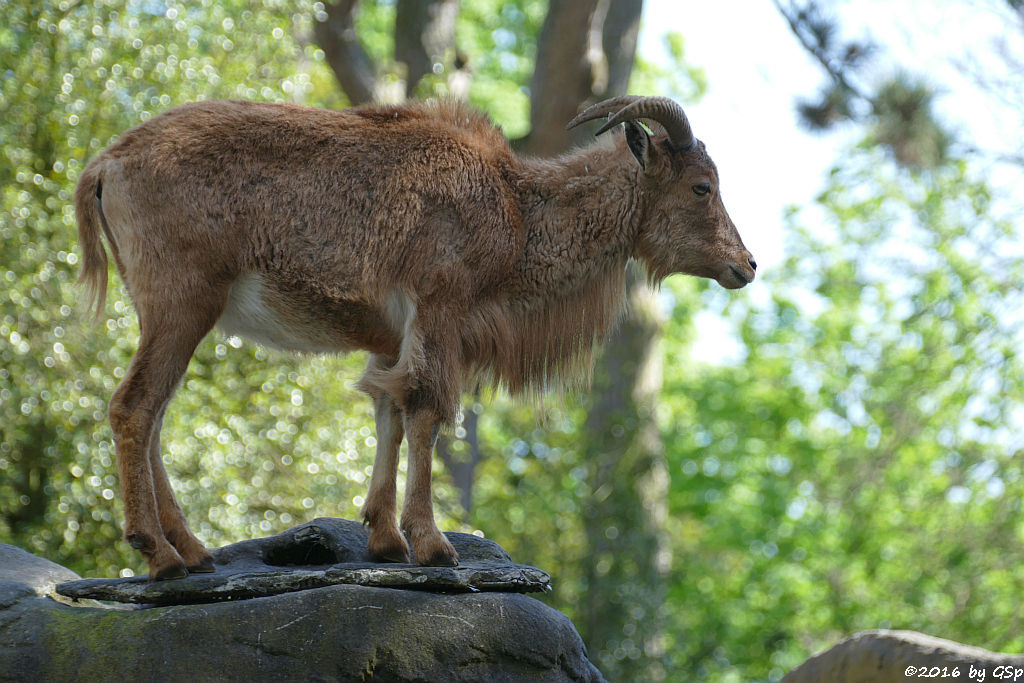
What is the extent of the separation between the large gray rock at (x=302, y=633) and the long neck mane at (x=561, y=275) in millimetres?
1276

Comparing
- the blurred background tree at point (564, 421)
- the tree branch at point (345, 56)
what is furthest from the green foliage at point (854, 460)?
the tree branch at point (345, 56)

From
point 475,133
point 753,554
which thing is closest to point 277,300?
point 475,133

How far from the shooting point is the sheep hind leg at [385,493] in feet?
19.1

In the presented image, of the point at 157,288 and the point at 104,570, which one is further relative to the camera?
the point at 104,570

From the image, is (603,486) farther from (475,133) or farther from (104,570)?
(475,133)

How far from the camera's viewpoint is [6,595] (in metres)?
5.35

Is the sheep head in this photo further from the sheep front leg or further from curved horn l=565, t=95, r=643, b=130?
the sheep front leg

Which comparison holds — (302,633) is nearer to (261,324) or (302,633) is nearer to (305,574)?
(305,574)

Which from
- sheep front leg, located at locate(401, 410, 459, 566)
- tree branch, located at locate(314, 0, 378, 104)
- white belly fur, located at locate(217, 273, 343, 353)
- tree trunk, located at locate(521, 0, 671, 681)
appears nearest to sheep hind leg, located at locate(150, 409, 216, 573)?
white belly fur, located at locate(217, 273, 343, 353)

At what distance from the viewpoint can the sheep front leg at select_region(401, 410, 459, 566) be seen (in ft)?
18.1

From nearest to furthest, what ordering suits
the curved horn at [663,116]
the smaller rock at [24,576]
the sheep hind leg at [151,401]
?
the sheep hind leg at [151,401], the smaller rock at [24,576], the curved horn at [663,116]

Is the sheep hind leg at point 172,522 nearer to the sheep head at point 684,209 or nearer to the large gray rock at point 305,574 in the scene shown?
the large gray rock at point 305,574

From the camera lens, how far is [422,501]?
555 cm

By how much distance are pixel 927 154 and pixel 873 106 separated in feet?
2.67
